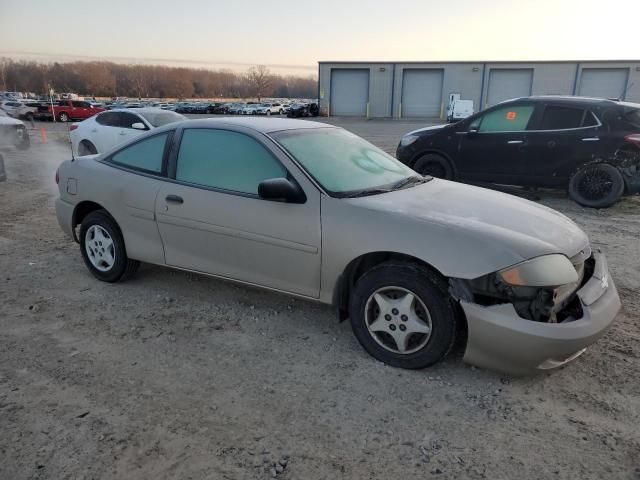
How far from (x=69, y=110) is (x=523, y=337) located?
37.5 m

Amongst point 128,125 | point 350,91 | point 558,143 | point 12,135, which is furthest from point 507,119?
point 350,91

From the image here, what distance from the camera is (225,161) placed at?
3879 millimetres

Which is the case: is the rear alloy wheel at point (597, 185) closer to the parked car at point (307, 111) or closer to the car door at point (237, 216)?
the car door at point (237, 216)

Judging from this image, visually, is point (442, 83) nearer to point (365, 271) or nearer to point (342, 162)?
point (342, 162)

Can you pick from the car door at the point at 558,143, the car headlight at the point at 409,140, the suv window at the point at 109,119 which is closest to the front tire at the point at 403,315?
the car door at the point at 558,143

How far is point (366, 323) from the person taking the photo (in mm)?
3260

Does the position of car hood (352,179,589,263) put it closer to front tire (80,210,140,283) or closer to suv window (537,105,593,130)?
front tire (80,210,140,283)

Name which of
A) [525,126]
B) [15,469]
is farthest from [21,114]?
[15,469]

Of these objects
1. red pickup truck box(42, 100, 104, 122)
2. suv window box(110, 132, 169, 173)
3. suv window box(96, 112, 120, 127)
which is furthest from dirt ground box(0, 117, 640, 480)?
red pickup truck box(42, 100, 104, 122)

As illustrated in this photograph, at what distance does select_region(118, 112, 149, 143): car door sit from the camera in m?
10.9

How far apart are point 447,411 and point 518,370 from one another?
51cm

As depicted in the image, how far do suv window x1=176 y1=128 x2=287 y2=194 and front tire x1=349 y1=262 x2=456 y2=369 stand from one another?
1.08 metres

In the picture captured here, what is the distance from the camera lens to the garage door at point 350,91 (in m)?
45.1

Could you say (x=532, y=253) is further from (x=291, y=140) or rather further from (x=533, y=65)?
(x=533, y=65)
